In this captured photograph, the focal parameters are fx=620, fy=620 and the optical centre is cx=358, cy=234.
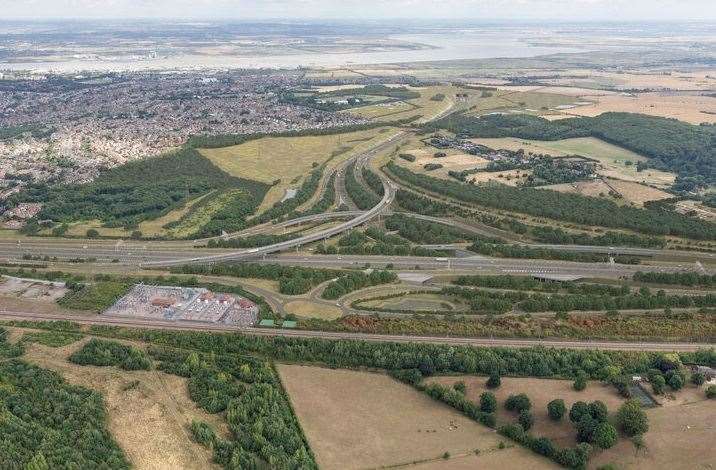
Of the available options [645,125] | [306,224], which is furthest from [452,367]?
[645,125]

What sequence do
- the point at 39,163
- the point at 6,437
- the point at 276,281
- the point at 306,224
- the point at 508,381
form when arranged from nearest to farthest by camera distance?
the point at 6,437, the point at 508,381, the point at 276,281, the point at 306,224, the point at 39,163

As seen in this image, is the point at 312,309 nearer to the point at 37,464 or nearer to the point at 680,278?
the point at 37,464

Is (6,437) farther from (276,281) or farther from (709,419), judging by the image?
(709,419)

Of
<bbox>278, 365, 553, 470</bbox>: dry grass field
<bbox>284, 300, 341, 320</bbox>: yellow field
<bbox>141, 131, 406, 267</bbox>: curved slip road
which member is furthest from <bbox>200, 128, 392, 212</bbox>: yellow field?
<bbox>278, 365, 553, 470</bbox>: dry grass field

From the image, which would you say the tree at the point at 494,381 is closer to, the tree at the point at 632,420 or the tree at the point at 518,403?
the tree at the point at 518,403

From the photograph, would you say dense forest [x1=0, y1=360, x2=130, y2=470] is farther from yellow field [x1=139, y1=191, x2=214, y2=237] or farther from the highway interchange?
yellow field [x1=139, y1=191, x2=214, y2=237]

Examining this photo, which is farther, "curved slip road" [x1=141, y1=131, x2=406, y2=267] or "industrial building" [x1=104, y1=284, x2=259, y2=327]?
"curved slip road" [x1=141, y1=131, x2=406, y2=267]

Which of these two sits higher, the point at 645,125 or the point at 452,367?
the point at 645,125
